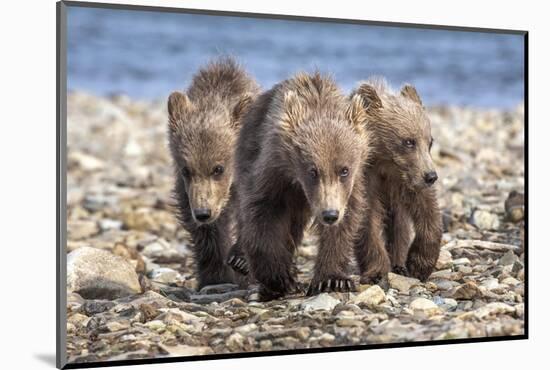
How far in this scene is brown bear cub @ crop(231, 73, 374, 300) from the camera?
7.09 meters

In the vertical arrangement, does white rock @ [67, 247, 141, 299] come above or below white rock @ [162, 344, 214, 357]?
above

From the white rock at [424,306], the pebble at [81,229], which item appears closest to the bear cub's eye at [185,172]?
the white rock at [424,306]

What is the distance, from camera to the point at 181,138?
7.71 meters

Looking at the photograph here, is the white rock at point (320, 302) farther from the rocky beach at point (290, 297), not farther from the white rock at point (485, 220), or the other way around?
the white rock at point (485, 220)

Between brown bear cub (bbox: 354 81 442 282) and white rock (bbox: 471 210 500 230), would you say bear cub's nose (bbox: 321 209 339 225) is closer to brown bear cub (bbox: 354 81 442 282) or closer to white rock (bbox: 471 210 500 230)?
brown bear cub (bbox: 354 81 442 282)

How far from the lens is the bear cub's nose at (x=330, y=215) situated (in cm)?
687

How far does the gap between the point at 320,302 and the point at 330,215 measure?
2.43ft

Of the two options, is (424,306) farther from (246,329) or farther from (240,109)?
(240,109)

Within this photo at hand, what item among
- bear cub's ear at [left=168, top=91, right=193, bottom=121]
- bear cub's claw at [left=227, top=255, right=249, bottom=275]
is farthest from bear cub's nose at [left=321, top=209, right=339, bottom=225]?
bear cub's ear at [left=168, top=91, right=193, bottom=121]

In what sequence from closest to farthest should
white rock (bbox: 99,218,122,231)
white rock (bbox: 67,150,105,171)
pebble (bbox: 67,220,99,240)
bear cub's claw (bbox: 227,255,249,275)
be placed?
1. bear cub's claw (bbox: 227,255,249,275)
2. pebble (bbox: 67,220,99,240)
3. white rock (bbox: 99,218,122,231)
4. white rock (bbox: 67,150,105,171)

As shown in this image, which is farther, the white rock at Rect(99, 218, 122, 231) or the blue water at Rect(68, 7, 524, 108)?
the white rock at Rect(99, 218, 122, 231)

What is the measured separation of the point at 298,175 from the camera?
7.13 m

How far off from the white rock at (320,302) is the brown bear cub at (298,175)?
0.05m

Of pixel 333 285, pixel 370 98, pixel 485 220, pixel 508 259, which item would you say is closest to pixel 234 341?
pixel 333 285
